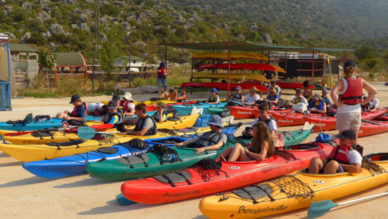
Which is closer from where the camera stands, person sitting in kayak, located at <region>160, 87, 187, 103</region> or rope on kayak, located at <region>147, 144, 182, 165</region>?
rope on kayak, located at <region>147, 144, 182, 165</region>

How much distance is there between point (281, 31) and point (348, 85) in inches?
2915

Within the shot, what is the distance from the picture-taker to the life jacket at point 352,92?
6.04m

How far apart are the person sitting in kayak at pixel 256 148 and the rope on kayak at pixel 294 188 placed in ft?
2.52

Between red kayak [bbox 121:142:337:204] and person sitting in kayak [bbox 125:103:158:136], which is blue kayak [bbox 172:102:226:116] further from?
red kayak [bbox 121:142:337:204]

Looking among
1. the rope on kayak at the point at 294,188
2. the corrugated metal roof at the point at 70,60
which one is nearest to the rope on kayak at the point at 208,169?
the rope on kayak at the point at 294,188

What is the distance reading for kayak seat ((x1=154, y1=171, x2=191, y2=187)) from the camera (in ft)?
15.5

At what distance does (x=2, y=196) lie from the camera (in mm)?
5270

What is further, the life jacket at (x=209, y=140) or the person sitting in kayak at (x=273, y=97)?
the person sitting in kayak at (x=273, y=97)

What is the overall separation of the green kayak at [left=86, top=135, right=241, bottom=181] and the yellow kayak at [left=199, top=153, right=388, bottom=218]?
168 centimetres

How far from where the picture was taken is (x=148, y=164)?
566cm

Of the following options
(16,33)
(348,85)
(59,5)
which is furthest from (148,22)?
(348,85)

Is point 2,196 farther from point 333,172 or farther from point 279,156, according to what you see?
point 333,172

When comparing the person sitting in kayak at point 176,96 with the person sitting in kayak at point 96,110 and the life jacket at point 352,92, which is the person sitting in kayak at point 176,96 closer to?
the person sitting in kayak at point 96,110

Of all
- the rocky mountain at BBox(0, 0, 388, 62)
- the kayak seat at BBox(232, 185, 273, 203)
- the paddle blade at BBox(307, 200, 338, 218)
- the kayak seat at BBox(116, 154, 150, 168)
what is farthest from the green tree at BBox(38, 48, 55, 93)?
the paddle blade at BBox(307, 200, 338, 218)
